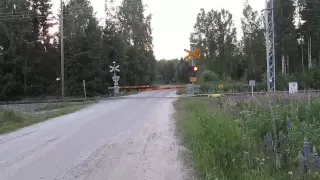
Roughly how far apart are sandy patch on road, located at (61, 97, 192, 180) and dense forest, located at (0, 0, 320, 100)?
32.7m

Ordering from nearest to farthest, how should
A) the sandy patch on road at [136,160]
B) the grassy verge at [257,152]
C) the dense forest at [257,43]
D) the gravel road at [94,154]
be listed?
the grassy verge at [257,152], the sandy patch on road at [136,160], the gravel road at [94,154], the dense forest at [257,43]

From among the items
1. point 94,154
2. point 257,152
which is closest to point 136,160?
point 94,154

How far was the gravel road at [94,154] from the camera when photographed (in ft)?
22.7

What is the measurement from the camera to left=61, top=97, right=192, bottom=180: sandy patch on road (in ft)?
22.1

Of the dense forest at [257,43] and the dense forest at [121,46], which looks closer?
the dense forest at [121,46]

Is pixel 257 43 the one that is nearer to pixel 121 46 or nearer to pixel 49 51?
pixel 121 46

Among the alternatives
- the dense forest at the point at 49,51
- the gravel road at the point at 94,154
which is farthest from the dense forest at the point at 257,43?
the gravel road at the point at 94,154

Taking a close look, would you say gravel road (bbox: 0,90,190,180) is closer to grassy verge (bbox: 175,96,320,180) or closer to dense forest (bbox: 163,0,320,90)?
grassy verge (bbox: 175,96,320,180)

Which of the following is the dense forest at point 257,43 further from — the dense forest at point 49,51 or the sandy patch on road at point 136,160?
the sandy patch on road at point 136,160

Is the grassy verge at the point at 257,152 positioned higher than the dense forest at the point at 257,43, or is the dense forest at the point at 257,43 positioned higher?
the dense forest at the point at 257,43

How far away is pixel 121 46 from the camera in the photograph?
54.4 metres

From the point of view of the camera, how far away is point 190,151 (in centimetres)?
849

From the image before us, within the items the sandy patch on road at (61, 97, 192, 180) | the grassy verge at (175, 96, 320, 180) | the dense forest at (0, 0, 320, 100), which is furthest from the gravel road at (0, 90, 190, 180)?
the dense forest at (0, 0, 320, 100)

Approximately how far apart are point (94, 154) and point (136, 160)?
52.1 inches
